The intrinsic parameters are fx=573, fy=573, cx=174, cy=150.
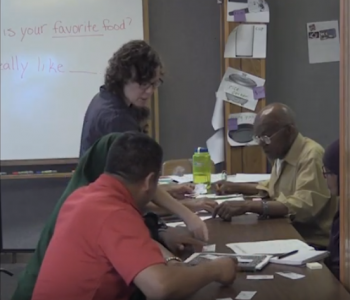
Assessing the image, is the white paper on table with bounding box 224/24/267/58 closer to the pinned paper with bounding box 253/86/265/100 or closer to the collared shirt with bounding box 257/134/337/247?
the pinned paper with bounding box 253/86/265/100

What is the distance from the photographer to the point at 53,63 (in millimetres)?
4246

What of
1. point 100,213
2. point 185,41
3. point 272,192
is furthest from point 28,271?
point 185,41

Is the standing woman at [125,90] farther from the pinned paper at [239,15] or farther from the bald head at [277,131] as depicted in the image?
the pinned paper at [239,15]

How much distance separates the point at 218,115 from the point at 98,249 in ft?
9.60

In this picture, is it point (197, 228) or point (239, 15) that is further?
point (239, 15)

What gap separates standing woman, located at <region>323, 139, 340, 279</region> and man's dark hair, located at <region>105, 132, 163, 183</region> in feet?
2.69

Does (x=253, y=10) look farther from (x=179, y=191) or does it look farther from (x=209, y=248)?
(x=209, y=248)

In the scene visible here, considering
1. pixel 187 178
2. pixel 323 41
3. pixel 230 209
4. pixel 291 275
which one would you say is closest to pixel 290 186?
pixel 230 209

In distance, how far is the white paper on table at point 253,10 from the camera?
4.04m

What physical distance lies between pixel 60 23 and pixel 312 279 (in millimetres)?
3187

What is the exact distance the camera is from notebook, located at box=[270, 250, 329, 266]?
1708mm

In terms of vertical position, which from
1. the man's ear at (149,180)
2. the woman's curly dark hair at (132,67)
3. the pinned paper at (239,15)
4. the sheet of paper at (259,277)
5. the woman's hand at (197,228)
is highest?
the pinned paper at (239,15)

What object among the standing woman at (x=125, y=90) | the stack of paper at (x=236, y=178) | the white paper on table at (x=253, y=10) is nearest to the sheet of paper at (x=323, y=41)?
the white paper on table at (x=253, y=10)

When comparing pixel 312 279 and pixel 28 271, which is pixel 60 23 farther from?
pixel 312 279
